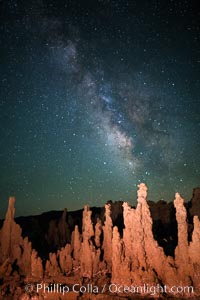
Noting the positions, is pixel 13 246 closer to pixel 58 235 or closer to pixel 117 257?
pixel 58 235

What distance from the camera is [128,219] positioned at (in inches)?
1021

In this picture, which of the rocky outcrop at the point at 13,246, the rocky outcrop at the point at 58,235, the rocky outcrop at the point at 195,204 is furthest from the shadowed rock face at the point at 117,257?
the rocky outcrop at the point at 58,235

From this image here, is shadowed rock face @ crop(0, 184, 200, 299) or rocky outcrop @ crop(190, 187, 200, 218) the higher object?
rocky outcrop @ crop(190, 187, 200, 218)

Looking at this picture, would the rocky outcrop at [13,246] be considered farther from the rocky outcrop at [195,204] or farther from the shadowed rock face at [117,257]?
the rocky outcrop at [195,204]

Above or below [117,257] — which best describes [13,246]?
above

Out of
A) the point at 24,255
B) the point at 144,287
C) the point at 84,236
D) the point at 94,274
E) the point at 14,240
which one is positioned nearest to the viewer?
the point at 144,287

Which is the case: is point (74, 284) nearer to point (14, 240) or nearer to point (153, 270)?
point (153, 270)

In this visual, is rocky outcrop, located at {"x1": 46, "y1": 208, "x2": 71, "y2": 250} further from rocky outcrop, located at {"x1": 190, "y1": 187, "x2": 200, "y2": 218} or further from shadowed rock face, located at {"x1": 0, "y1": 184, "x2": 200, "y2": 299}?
rocky outcrop, located at {"x1": 190, "y1": 187, "x2": 200, "y2": 218}

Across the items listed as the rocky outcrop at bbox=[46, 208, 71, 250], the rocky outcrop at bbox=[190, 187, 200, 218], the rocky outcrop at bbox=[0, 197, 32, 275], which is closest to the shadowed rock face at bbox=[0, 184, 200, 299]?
the rocky outcrop at bbox=[0, 197, 32, 275]

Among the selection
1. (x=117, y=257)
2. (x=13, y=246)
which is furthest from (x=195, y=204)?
(x=13, y=246)

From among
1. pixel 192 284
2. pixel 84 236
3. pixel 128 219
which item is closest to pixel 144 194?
pixel 128 219

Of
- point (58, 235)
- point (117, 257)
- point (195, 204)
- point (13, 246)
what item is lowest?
point (117, 257)

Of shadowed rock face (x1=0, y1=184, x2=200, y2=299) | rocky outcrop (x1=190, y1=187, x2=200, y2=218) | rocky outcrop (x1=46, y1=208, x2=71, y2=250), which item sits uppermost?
rocky outcrop (x1=190, y1=187, x2=200, y2=218)

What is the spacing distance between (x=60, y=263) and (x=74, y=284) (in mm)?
5075
